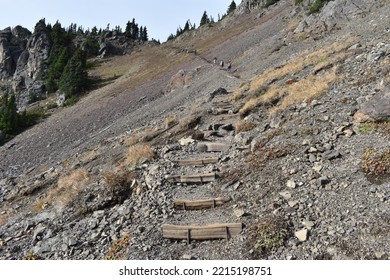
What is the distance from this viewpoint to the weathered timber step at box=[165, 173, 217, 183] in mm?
12297

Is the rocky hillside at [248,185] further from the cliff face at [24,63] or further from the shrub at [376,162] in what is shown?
the cliff face at [24,63]

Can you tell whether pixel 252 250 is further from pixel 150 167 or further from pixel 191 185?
pixel 150 167

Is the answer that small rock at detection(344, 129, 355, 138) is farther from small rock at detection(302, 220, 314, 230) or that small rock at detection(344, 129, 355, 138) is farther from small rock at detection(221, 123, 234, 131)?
small rock at detection(221, 123, 234, 131)

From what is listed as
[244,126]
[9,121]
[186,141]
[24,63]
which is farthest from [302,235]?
[24,63]

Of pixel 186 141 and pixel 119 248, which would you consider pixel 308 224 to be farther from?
pixel 186 141

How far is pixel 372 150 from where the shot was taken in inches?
386

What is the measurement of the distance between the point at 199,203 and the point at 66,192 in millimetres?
6670

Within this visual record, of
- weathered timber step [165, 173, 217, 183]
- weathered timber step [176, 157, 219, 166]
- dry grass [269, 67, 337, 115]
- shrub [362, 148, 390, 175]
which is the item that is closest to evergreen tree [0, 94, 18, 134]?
weathered timber step [176, 157, 219, 166]

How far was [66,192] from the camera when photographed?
1445 centimetres

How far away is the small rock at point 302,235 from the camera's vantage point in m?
8.01

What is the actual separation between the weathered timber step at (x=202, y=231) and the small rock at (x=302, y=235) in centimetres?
156

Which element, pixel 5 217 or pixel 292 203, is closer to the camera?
pixel 292 203

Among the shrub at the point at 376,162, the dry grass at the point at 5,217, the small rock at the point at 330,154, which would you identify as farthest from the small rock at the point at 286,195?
the dry grass at the point at 5,217

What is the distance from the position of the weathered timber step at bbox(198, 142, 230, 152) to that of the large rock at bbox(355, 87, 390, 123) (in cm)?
537
